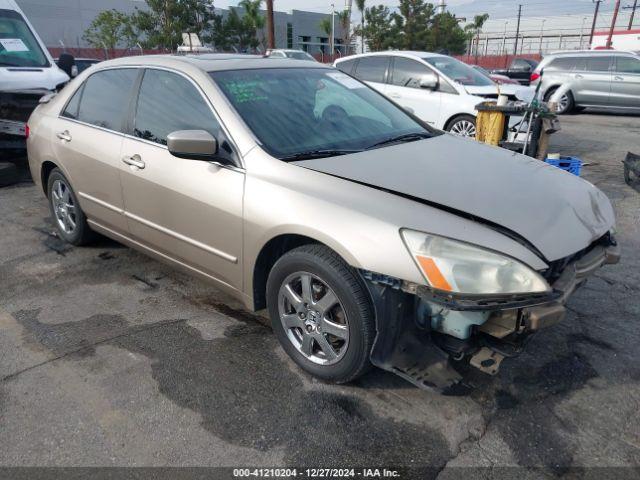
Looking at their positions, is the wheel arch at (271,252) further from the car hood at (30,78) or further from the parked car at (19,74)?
the car hood at (30,78)

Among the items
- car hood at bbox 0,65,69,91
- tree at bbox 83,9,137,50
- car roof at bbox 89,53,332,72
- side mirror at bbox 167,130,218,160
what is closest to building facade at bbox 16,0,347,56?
tree at bbox 83,9,137,50

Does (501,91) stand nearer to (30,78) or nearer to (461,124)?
(461,124)

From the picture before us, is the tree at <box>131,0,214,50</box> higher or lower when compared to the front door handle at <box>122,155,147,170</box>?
higher

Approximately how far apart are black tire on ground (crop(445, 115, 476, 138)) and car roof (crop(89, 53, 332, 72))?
16.7ft

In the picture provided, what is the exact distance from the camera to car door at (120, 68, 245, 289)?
297 cm

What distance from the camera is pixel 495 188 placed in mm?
2723

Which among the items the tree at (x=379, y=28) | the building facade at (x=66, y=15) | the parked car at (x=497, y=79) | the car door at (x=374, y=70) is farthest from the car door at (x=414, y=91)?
the tree at (x=379, y=28)

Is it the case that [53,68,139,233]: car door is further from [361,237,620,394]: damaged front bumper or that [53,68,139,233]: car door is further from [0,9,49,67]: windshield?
[0,9,49,67]: windshield

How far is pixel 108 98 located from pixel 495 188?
2.90 meters

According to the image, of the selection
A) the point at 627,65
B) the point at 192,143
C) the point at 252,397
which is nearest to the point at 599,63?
the point at 627,65

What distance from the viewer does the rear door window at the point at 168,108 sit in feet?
10.4

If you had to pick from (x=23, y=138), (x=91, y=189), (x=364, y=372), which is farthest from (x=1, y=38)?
(x=364, y=372)

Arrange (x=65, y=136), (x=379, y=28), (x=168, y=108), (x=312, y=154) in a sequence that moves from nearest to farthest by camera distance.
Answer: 1. (x=312, y=154)
2. (x=168, y=108)
3. (x=65, y=136)
4. (x=379, y=28)

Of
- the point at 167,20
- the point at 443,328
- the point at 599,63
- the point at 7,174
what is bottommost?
the point at 7,174
